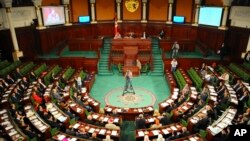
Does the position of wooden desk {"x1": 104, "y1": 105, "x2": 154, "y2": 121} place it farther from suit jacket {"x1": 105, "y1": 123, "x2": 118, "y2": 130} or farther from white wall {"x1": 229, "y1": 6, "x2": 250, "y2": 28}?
white wall {"x1": 229, "y1": 6, "x2": 250, "y2": 28}

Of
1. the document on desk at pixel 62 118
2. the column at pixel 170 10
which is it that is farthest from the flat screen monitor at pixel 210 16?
the document on desk at pixel 62 118

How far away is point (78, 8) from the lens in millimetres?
22156

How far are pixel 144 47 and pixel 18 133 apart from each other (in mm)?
12702

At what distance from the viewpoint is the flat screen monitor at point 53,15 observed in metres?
19.5

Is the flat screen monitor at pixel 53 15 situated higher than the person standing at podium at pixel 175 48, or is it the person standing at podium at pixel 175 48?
the flat screen monitor at pixel 53 15

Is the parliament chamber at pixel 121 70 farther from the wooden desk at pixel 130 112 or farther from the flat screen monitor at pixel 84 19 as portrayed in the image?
the flat screen monitor at pixel 84 19

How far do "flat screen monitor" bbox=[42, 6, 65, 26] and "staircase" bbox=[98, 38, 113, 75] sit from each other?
4.49 metres

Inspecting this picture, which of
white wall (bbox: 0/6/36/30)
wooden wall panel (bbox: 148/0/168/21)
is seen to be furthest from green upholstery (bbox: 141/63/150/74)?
white wall (bbox: 0/6/36/30)

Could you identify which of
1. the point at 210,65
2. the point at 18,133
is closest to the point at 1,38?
the point at 18,133

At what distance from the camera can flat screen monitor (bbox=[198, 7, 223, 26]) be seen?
61.8 feet

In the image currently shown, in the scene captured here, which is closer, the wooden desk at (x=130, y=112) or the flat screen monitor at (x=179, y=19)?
the wooden desk at (x=130, y=112)

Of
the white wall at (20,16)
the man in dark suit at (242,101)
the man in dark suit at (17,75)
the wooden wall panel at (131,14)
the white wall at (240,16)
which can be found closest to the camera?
the man in dark suit at (242,101)

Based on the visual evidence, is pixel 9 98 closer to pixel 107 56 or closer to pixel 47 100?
pixel 47 100

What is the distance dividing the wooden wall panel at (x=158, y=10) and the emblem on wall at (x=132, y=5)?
1.26m
